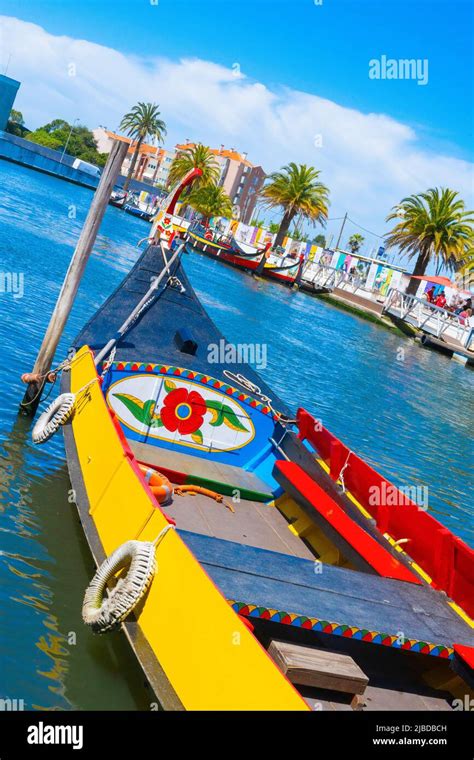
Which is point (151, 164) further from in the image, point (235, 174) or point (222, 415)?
point (222, 415)

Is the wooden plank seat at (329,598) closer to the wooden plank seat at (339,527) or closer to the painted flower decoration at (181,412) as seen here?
the wooden plank seat at (339,527)

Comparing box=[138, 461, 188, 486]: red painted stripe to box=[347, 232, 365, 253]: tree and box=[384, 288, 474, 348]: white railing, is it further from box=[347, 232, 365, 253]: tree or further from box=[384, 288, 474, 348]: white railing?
box=[347, 232, 365, 253]: tree

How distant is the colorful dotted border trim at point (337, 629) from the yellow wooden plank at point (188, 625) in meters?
0.42

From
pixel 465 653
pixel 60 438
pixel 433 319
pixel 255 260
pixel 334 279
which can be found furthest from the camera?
pixel 334 279

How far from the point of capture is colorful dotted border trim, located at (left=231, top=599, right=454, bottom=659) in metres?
5.79

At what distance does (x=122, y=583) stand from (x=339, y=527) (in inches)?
115

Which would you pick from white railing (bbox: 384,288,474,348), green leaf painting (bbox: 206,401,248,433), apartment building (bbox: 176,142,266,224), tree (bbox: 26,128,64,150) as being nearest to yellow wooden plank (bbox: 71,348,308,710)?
green leaf painting (bbox: 206,401,248,433)

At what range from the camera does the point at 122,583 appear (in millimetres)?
6113

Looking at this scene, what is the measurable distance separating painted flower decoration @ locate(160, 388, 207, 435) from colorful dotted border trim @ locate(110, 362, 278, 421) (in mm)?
209

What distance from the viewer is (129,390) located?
10.1 m

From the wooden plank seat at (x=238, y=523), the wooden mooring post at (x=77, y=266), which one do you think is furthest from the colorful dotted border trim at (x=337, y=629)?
the wooden mooring post at (x=77, y=266)

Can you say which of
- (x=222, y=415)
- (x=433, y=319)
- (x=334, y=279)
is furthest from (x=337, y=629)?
(x=334, y=279)

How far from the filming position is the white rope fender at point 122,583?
596cm
